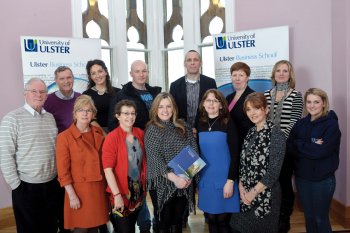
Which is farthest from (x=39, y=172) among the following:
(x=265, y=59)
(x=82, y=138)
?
(x=265, y=59)

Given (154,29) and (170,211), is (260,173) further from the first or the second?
(154,29)

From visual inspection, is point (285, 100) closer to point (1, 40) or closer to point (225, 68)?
point (225, 68)

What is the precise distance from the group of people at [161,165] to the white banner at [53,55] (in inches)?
59.6

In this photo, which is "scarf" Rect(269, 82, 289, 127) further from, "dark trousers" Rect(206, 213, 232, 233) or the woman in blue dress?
"dark trousers" Rect(206, 213, 232, 233)

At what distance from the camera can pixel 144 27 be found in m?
5.61

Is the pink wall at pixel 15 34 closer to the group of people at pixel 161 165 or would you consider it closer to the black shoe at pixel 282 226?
the group of people at pixel 161 165

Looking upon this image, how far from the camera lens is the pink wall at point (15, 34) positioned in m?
4.00

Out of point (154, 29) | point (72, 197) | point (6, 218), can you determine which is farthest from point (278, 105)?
point (6, 218)

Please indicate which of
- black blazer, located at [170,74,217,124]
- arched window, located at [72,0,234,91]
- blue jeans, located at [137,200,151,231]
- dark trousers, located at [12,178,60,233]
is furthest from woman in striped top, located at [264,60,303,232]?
dark trousers, located at [12,178,60,233]

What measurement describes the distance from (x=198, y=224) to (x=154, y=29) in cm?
334

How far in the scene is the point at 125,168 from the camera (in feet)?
8.14

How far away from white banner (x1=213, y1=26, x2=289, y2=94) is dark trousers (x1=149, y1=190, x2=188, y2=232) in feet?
7.00

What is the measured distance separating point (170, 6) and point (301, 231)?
3982mm

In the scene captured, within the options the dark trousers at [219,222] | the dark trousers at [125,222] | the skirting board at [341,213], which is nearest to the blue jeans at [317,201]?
the dark trousers at [219,222]
